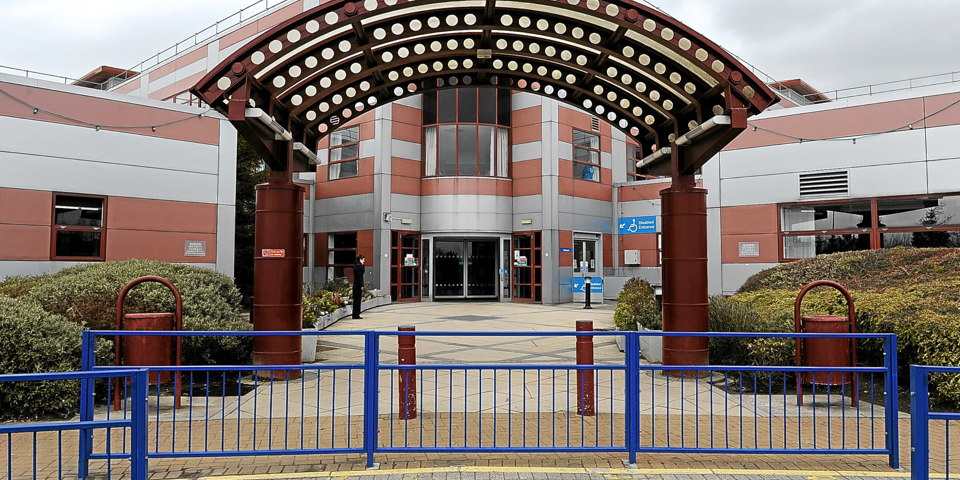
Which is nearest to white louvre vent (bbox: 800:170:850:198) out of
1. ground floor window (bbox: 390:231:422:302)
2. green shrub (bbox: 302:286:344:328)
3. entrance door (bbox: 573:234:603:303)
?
entrance door (bbox: 573:234:603:303)

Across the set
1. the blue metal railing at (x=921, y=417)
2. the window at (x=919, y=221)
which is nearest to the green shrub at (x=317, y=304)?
the blue metal railing at (x=921, y=417)

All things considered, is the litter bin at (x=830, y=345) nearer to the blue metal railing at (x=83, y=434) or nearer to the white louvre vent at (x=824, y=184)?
the blue metal railing at (x=83, y=434)

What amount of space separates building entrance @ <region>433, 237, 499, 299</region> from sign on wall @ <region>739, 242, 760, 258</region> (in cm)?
1000

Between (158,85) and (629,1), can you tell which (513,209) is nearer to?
(629,1)

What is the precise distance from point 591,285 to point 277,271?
58.7 feet

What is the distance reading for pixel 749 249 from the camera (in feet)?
62.4

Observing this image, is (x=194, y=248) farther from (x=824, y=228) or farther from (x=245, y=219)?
(x=824, y=228)

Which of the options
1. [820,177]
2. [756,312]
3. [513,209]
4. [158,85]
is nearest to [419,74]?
[756,312]

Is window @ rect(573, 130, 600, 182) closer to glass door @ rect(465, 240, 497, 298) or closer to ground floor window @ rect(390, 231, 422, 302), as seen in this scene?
glass door @ rect(465, 240, 497, 298)

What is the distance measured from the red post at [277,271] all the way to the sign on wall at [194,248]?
9087mm

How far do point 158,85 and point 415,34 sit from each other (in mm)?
30992

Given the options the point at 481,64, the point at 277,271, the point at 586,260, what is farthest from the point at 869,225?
the point at 277,271

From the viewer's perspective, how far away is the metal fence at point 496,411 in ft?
16.7

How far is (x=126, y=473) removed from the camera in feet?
16.3
